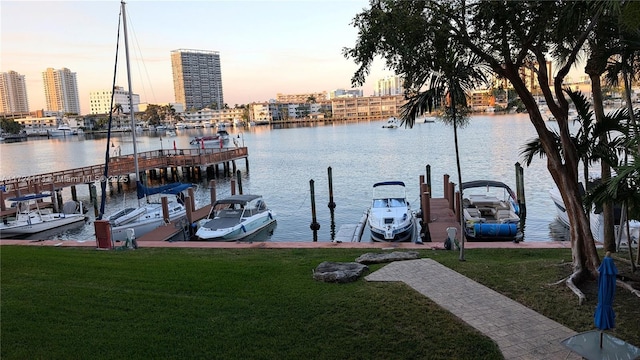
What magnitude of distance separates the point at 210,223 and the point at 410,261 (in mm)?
13877

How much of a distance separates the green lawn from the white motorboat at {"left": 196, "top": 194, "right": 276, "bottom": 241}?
34.3 ft

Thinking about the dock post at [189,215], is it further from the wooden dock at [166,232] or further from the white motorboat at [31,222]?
the white motorboat at [31,222]

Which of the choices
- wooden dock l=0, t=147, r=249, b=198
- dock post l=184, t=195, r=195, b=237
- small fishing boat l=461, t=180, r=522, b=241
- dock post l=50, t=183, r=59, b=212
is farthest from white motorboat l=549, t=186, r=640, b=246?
dock post l=50, t=183, r=59, b=212

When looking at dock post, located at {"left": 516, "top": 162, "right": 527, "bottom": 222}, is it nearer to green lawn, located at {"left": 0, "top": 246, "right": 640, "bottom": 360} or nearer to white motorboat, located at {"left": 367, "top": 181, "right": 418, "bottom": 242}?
white motorboat, located at {"left": 367, "top": 181, "right": 418, "bottom": 242}

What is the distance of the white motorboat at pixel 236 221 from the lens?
2205 cm

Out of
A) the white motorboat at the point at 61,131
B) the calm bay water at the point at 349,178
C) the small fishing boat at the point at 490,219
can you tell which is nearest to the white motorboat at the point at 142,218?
the calm bay water at the point at 349,178

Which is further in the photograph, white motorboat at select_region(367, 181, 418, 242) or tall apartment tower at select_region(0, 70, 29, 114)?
tall apartment tower at select_region(0, 70, 29, 114)

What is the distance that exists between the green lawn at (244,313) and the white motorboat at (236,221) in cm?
1046

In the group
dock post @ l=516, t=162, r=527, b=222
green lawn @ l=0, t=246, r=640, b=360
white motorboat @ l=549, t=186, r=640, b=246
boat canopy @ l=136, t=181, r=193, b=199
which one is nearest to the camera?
green lawn @ l=0, t=246, r=640, b=360

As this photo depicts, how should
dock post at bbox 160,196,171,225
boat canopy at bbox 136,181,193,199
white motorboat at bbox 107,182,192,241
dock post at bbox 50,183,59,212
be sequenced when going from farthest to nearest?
1. dock post at bbox 50,183,59,212
2. boat canopy at bbox 136,181,193,199
3. dock post at bbox 160,196,171,225
4. white motorboat at bbox 107,182,192,241

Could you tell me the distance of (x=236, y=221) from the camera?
23.2 m

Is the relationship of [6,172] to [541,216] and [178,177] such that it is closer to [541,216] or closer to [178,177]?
[178,177]

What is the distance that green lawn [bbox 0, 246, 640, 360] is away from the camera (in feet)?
22.4

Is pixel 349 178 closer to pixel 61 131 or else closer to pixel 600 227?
pixel 600 227
